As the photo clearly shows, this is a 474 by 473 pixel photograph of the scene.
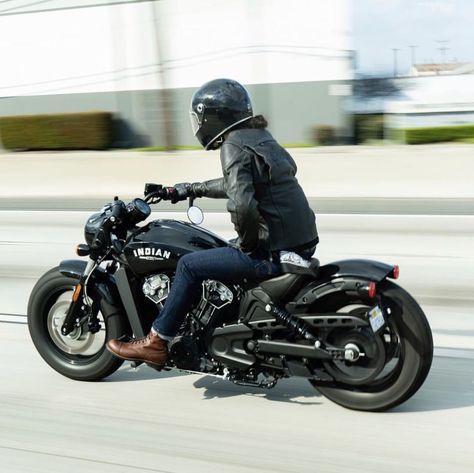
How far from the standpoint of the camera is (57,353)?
542cm

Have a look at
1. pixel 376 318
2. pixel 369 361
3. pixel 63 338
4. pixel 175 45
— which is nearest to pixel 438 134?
pixel 175 45

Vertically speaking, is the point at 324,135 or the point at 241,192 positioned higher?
the point at 241,192

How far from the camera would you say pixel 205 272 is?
463cm

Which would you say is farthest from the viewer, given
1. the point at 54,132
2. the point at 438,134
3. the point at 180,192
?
the point at 54,132

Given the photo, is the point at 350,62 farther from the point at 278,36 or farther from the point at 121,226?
the point at 121,226

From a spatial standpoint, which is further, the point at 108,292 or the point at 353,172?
the point at 353,172

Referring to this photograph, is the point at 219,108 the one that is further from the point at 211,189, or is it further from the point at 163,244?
the point at 163,244

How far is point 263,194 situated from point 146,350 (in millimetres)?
1130

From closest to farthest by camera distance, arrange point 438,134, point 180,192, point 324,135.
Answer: point 180,192, point 438,134, point 324,135

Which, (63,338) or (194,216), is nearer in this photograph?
(194,216)

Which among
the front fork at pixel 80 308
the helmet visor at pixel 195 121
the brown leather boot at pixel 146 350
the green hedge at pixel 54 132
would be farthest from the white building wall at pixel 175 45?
the brown leather boot at pixel 146 350

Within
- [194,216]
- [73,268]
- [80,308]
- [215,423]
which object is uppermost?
[194,216]

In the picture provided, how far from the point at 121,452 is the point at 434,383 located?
1925mm

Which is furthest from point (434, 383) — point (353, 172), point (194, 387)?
point (353, 172)
